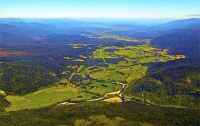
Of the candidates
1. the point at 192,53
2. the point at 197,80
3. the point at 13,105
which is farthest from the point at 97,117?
the point at 192,53

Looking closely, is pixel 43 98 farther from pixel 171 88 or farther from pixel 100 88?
pixel 171 88

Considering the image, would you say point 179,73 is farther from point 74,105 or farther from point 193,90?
point 74,105

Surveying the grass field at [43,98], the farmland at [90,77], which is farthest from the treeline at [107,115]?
the farmland at [90,77]

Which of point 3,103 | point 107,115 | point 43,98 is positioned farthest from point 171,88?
point 3,103

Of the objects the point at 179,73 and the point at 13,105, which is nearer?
the point at 13,105

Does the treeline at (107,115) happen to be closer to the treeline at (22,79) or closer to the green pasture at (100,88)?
the green pasture at (100,88)

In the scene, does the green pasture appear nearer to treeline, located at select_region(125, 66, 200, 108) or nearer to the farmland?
the farmland
